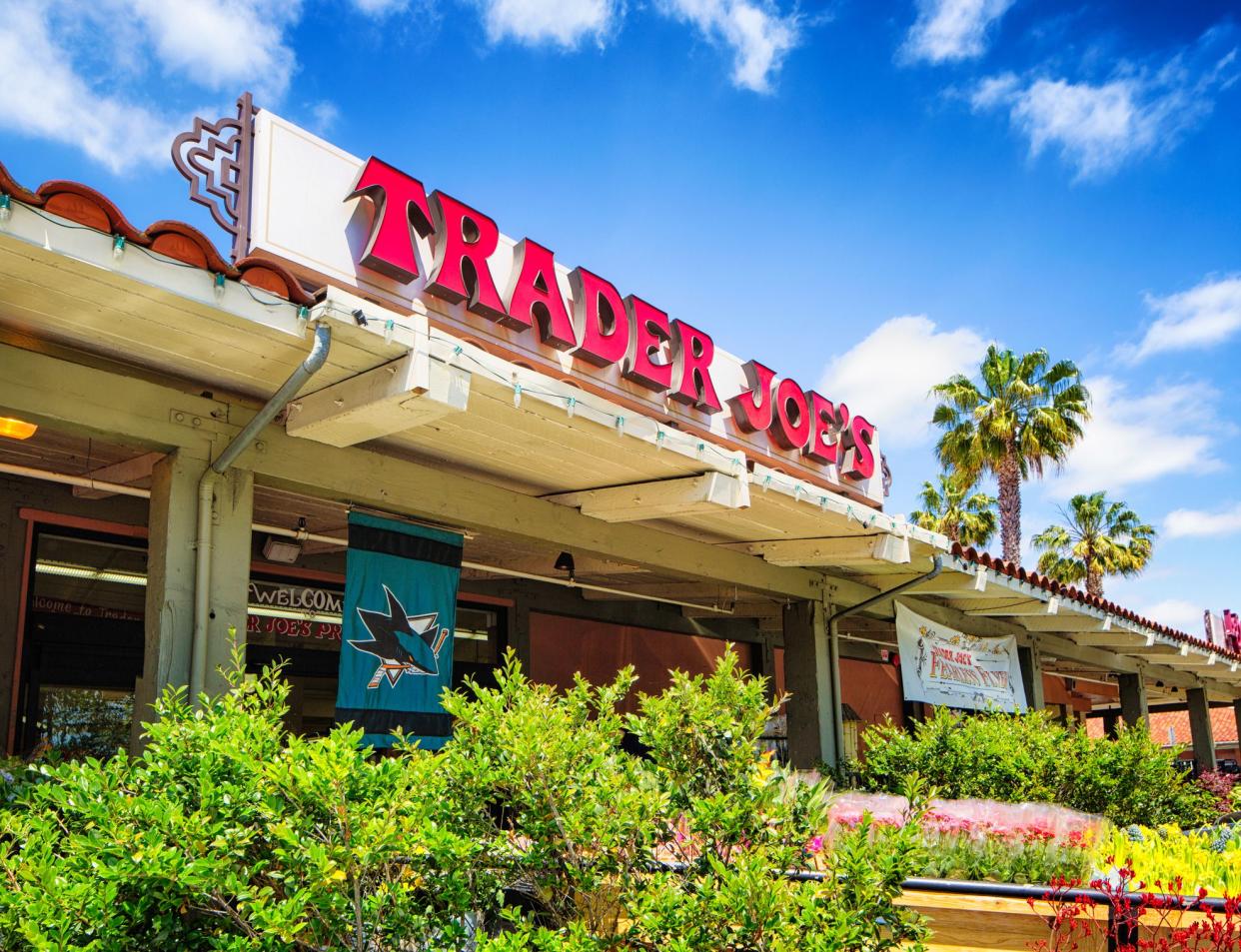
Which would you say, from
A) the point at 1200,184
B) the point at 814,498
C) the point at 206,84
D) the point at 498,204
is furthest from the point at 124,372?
the point at 1200,184

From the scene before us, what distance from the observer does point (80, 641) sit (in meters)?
8.56

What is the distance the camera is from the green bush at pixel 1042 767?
884 centimetres

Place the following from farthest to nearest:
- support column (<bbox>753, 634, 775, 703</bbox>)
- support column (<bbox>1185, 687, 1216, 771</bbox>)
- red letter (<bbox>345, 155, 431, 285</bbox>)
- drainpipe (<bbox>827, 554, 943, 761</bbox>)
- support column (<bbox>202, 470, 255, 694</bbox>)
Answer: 1. support column (<bbox>1185, 687, 1216, 771</bbox>)
2. support column (<bbox>753, 634, 775, 703</bbox>)
3. drainpipe (<bbox>827, 554, 943, 761</bbox>)
4. red letter (<bbox>345, 155, 431, 285</bbox>)
5. support column (<bbox>202, 470, 255, 694</bbox>)

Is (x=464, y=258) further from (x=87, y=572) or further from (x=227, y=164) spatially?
(x=87, y=572)

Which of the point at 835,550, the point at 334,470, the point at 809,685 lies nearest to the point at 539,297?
the point at 334,470

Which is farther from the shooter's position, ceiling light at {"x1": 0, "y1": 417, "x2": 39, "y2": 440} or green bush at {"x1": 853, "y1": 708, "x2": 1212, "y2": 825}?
green bush at {"x1": 853, "y1": 708, "x2": 1212, "y2": 825}

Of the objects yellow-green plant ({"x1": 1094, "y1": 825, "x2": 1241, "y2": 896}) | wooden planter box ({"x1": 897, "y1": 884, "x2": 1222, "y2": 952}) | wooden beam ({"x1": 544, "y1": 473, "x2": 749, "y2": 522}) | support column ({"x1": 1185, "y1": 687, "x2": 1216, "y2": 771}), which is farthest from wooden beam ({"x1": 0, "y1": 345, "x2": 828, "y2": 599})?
support column ({"x1": 1185, "y1": 687, "x2": 1216, "y2": 771})

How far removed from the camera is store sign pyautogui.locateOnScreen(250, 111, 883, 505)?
6.12m

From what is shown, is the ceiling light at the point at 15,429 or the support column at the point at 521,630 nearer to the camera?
the ceiling light at the point at 15,429

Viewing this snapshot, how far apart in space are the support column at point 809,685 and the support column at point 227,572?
21.7 ft

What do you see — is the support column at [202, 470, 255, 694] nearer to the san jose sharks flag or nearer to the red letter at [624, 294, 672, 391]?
the san jose sharks flag

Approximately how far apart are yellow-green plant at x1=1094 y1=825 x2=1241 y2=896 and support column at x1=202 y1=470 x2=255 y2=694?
464 centimetres

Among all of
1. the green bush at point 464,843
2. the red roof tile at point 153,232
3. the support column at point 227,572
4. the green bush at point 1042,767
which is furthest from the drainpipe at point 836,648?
the red roof tile at point 153,232

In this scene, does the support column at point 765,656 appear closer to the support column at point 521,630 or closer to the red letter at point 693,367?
the support column at point 521,630
